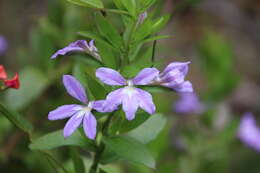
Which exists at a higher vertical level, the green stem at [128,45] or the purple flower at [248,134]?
the green stem at [128,45]

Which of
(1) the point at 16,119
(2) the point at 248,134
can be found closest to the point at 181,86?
(1) the point at 16,119

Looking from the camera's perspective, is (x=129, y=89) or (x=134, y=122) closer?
(x=129, y=89)

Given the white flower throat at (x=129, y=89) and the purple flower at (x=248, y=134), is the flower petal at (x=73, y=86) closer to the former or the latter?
the white flower throat at (x=129, y=89)

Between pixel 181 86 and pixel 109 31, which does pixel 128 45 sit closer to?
pixel 109 31

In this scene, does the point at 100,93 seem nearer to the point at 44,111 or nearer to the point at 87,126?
the point at 87,126

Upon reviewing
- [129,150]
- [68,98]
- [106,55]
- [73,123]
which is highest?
[106,55]

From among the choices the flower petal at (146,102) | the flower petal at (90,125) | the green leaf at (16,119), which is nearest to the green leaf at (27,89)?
the green leaf at (16,119)
